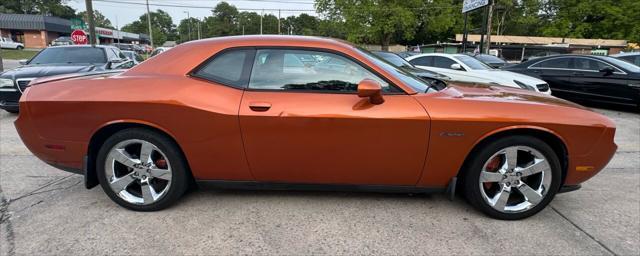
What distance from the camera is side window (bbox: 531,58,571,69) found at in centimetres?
895

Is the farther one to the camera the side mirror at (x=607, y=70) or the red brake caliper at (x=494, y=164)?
the side mirror at (x=607, y=70)

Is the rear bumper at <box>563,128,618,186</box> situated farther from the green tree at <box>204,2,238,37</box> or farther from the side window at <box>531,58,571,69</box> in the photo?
the green tree at <box>204,2,238,37</box>

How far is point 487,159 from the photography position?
106 inches

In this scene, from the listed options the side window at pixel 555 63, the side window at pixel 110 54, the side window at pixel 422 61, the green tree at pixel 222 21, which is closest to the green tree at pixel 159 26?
the green tree at pixel 222 21

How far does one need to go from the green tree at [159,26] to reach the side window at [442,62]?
103419 millimetres

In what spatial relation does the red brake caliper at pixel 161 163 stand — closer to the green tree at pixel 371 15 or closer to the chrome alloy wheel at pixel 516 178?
the chrome alloy wheel at pixel 516 178

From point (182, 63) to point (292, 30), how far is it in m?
104

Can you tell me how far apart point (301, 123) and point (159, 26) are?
5011 inches

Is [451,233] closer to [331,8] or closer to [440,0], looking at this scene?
[331,8]

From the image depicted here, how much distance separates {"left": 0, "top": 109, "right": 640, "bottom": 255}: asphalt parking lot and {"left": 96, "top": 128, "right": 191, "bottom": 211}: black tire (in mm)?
79

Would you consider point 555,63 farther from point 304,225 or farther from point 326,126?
point 304,225

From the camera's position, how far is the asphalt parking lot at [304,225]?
2.46 m

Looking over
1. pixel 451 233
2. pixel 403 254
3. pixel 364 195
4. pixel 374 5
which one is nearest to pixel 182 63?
pixel 364 195

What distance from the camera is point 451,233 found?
265cm
